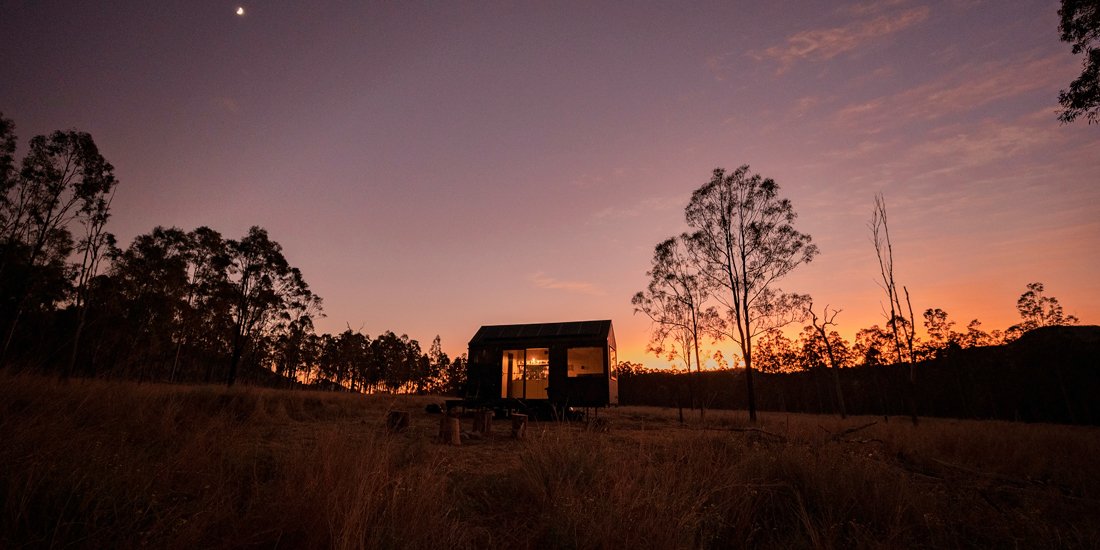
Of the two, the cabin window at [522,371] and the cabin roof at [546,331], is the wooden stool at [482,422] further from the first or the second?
the cabin roof at [546,331]

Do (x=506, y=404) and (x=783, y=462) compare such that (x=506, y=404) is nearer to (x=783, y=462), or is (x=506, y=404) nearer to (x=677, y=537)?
(x=783, y=462)

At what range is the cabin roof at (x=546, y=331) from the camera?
1648 cm

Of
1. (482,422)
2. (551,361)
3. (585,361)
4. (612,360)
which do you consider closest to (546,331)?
(551,361)

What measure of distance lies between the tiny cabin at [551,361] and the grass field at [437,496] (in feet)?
31.2

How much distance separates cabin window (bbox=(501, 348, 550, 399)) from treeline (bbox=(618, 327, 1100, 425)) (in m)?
6.34

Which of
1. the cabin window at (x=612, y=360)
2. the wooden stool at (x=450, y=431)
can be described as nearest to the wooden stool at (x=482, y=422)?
the wooden stool at (x=450, y=431)

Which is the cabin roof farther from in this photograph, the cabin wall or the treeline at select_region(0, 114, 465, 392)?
the treeline at select_region(0, 114, 465, 392)

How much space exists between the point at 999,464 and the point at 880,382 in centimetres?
3959

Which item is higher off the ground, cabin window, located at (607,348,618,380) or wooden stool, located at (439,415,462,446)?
cabin window, located at (607,348,618,380)

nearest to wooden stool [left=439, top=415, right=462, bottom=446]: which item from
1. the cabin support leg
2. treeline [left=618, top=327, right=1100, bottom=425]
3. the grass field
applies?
the cabin support leg

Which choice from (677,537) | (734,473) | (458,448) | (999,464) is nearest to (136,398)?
(458,448)

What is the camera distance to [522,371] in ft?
57.9

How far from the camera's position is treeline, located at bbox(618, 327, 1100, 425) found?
27703 mm

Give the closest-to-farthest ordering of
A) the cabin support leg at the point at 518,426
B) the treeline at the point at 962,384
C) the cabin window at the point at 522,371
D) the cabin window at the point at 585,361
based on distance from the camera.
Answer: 1. the cabin support leg at the point at 518,426
2. the cabin window at the point at 585,361
3. the cabin window at the point at 522,371
4. the treeline at the point at 962,384
